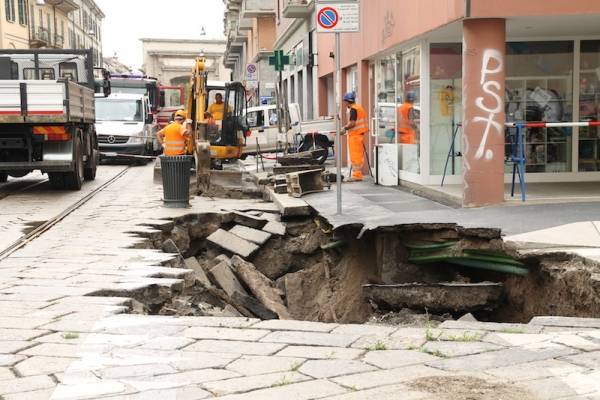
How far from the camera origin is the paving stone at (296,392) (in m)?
4.12

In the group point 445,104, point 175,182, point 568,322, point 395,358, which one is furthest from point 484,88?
point 395,358

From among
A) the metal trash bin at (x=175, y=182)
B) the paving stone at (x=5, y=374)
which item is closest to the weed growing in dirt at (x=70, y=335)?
the paving stone at (x=5, y=374)

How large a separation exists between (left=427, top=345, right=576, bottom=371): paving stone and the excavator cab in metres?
16.8

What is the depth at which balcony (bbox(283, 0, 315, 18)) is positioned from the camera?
26125 millimetres

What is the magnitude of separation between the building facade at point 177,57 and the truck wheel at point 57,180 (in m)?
54.8

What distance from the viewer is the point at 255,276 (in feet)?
32.7

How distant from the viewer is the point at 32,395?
13.7 ft

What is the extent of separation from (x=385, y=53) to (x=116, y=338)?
38.9ft

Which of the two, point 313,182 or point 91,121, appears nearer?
point 313,182

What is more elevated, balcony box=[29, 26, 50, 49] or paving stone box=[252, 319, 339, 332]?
balcony box=[29, 26, 50, 49]

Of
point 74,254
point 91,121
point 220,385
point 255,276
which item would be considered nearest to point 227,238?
point 255,276

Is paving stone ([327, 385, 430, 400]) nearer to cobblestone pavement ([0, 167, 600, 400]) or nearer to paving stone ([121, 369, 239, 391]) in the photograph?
cobblestone pavement ([0, 167, 600, 400])

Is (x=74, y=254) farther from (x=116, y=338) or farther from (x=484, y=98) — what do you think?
(x=484, y=98)

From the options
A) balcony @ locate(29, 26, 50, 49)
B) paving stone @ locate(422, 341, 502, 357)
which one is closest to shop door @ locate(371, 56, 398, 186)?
paving stone @ locate(422, 341, 502, 357)
